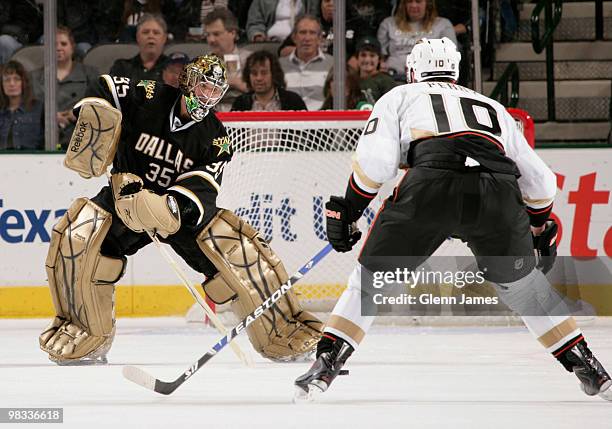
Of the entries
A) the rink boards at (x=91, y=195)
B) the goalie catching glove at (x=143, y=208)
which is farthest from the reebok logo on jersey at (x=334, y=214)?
the rink boards at (x=91, y=195)

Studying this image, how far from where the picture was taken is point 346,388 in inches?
139

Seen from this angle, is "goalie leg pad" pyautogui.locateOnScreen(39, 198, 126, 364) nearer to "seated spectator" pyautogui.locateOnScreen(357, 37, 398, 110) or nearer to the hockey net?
the hockey net

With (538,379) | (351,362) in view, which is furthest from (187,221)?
(538,379)

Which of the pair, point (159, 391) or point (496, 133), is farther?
point (159, 391)

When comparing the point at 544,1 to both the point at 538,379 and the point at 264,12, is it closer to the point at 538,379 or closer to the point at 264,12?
the point at 264,12

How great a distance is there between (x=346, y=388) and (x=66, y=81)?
3.16 m

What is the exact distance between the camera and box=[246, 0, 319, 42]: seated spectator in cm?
635

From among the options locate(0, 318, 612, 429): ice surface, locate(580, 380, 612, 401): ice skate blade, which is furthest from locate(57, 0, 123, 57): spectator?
locate(580, 380, 612, 401): ice skate blade

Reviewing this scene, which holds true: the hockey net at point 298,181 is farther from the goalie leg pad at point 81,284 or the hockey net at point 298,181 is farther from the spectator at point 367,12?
the goalie leg pad at point 81,284

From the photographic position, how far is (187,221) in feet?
13.5

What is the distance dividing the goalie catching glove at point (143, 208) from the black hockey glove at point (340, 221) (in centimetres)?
88

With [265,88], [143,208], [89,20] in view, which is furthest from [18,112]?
[143,208]

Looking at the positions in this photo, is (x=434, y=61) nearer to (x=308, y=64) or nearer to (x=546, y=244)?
(x=546, y=244)

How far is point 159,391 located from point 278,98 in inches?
119
